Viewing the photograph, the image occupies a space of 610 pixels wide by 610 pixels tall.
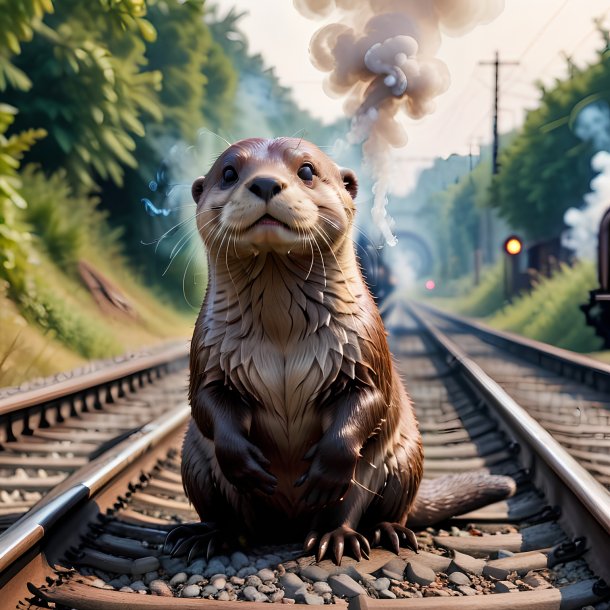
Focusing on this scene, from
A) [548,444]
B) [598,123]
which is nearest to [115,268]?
[598,123]

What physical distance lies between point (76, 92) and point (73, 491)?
10.1 metres

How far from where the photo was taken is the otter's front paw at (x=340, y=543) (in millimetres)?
2629

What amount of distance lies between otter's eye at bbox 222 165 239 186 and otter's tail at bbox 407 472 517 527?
5.16 ft

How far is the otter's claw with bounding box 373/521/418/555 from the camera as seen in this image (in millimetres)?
2799

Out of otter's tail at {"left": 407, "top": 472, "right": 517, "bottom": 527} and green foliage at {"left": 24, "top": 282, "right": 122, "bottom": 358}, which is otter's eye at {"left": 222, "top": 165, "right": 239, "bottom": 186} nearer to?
otter's tail at {"left": 407, "top": 472, "right": 517, "bottom": 527}

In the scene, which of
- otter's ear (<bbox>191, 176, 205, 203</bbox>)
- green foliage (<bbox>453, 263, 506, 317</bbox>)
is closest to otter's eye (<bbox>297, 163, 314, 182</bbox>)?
otter's ear (<bbox>191, 176, 205, 203</bbox>)

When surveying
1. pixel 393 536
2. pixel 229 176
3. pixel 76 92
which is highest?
pixel 76 92

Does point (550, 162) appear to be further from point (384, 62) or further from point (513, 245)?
point (384, 62)

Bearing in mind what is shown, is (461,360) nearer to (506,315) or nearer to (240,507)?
(240,507)

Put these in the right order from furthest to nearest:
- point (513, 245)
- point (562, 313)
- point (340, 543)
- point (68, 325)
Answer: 1. point (562, 313)
2. point (513, 245)
3. point (68, 325)
4. point (340, 543)

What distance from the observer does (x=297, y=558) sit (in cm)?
266

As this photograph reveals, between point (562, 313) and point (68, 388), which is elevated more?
point (562, 313)

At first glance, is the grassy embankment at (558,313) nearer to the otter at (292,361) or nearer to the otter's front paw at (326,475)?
the otter at (292,361)

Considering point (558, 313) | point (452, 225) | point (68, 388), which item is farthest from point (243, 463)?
point (452, 225)
